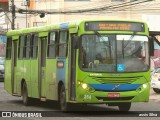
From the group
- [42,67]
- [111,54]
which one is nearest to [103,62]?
[111,54]

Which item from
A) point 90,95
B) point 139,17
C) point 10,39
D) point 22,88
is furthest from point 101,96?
point 139,17

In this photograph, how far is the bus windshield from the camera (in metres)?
15.9

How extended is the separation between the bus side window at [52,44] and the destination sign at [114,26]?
6.93 feet

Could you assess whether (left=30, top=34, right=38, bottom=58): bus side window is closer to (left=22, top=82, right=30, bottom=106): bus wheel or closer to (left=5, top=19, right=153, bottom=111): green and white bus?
(left=22, top=82, right=30, bottom=106): bus wheel

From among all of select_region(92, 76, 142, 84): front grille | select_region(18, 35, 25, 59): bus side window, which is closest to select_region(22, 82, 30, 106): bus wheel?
select_region(18, 35, 25, 59): bus side window

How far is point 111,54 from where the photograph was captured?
16031 millimetres

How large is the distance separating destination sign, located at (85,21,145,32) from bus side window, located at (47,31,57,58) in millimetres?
2113

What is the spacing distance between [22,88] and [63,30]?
502 centimetres

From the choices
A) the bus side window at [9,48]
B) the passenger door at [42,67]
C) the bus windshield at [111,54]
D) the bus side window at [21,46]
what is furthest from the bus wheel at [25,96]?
the bus windshield at [111,54]

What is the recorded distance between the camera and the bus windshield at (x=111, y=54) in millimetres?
15938

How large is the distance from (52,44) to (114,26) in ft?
8.82

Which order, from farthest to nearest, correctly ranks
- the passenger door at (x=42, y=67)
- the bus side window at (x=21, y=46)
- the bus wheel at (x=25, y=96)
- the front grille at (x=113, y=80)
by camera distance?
1. the bus side window at (x=21, y=46)
2. the bus wheel at (x=25, y=96)
3. the passenger door at (x=42, y=67)
4. the front grille at (x=113, y=80)

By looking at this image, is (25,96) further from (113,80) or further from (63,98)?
(113,80)

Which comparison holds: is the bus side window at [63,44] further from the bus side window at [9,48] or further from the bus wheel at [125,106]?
the bus side window at [9,48]
